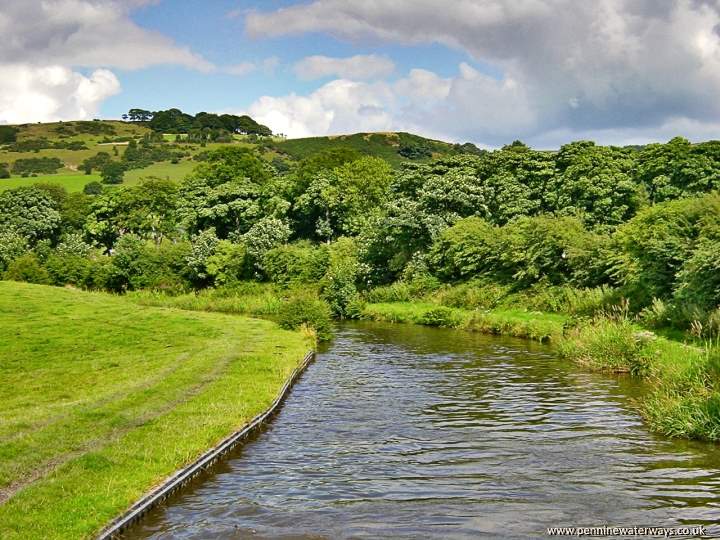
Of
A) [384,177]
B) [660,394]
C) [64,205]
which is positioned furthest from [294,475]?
[64,205]

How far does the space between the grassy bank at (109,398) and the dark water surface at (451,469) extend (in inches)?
53.8

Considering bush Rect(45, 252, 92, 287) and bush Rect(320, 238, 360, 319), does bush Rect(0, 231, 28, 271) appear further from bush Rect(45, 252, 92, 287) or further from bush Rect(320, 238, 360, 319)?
bush Rect(320, 238, 360, 319)

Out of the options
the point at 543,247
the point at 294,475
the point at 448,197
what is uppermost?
the point at 448,197

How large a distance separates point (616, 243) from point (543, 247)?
24.1 feet

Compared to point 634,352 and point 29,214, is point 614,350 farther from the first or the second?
point 29,214

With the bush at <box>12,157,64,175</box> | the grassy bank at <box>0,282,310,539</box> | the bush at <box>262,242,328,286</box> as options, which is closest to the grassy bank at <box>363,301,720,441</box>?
the grassy bank at <box>0,282,310,539</box>

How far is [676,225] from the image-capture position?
133ft

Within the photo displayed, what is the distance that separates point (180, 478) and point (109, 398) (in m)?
10.2

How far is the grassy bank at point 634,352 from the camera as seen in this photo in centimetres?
2194

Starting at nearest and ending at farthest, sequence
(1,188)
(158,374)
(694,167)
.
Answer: (158,374) → (694,167) → (1,188)

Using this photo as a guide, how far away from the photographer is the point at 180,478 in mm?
17422

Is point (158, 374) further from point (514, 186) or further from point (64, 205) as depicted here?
point (64, 205)

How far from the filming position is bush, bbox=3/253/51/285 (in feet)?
282

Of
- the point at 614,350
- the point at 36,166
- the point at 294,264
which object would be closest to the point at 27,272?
the point at 294,264
